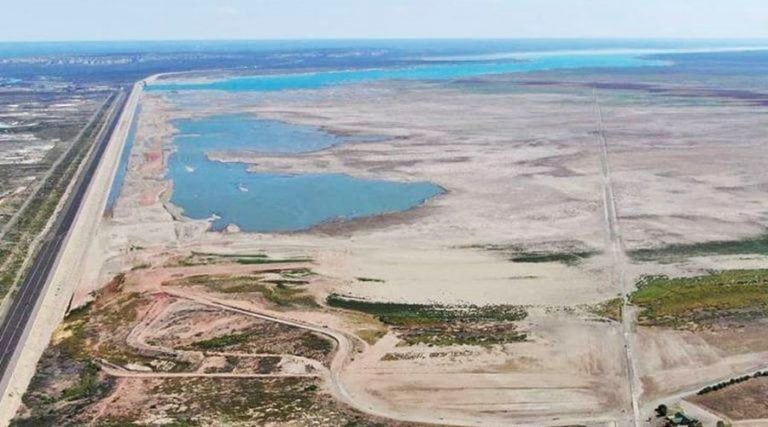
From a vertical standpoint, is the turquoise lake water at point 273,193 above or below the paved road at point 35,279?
above

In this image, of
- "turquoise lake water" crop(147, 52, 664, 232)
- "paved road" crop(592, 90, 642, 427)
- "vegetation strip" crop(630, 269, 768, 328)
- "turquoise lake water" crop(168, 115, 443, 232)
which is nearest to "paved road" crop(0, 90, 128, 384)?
"turquoise lake water" crop(168, 115, 443, 232)

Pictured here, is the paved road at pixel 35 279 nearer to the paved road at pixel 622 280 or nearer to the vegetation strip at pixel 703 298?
the paved road at pixel 622 280

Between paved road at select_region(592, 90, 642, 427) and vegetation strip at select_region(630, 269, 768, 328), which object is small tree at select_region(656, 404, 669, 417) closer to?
paved road at select_region(592, 90, 642, 427)

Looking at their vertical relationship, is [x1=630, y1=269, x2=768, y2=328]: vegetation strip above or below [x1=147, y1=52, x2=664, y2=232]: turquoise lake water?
below

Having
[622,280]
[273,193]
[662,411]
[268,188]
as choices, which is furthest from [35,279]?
[662,411]

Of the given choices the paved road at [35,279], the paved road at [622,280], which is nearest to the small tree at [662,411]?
the paved road at [622,280]

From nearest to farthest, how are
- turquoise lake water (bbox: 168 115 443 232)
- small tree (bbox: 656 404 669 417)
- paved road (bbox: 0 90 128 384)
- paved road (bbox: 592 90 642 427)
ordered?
small tree (bbox: 656 404 669 417)
paved road (bbox: 592 90 642 427)
paved road (bbox: 0 90 128 384)
turquoise lake water (bbox: 168 115 443 232)

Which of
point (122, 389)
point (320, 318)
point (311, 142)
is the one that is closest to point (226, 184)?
point (311, 142)
